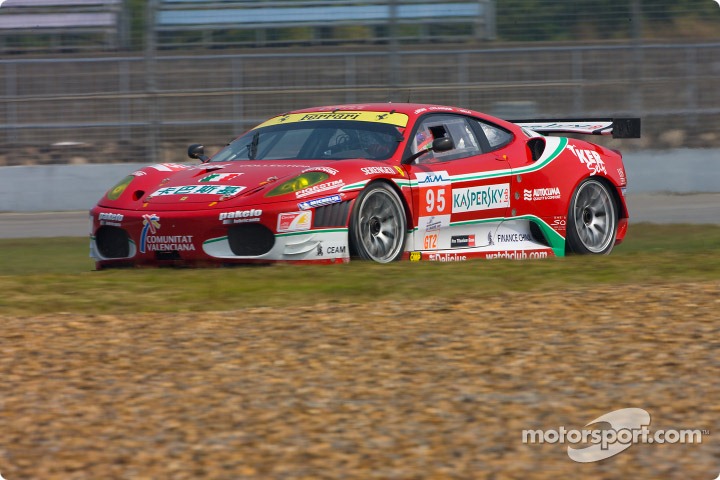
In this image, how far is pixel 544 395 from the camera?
4.75m

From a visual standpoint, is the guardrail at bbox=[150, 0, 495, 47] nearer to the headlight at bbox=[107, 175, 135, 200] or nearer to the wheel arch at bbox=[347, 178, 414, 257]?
the headlight at bbox=[107, 175, 135, 200]

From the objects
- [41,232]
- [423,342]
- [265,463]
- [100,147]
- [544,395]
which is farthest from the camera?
[100,147]

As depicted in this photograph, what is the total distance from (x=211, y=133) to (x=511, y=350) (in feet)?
37.3

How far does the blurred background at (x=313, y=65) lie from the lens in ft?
52.4

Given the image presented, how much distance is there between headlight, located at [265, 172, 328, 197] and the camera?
7.77 metres

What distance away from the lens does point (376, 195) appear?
8133 mm

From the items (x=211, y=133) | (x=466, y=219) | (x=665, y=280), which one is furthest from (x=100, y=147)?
(x=665, y=280)

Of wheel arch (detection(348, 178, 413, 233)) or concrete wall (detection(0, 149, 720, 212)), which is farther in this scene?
concrete wall (detection(0, 149, 720, 212))

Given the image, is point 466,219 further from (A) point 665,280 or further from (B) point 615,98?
(B) point 615,98

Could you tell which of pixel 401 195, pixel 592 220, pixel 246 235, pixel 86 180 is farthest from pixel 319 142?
pixel 86 180

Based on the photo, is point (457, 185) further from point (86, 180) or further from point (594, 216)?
point (86, 180)

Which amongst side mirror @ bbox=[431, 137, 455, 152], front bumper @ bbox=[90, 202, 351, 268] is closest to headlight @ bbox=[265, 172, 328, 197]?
front bumper @ bbox=[90, 202, 351, 268]

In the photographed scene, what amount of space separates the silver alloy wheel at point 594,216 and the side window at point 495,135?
0.75 metres

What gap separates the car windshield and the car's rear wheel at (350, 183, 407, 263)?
47 centimetres
